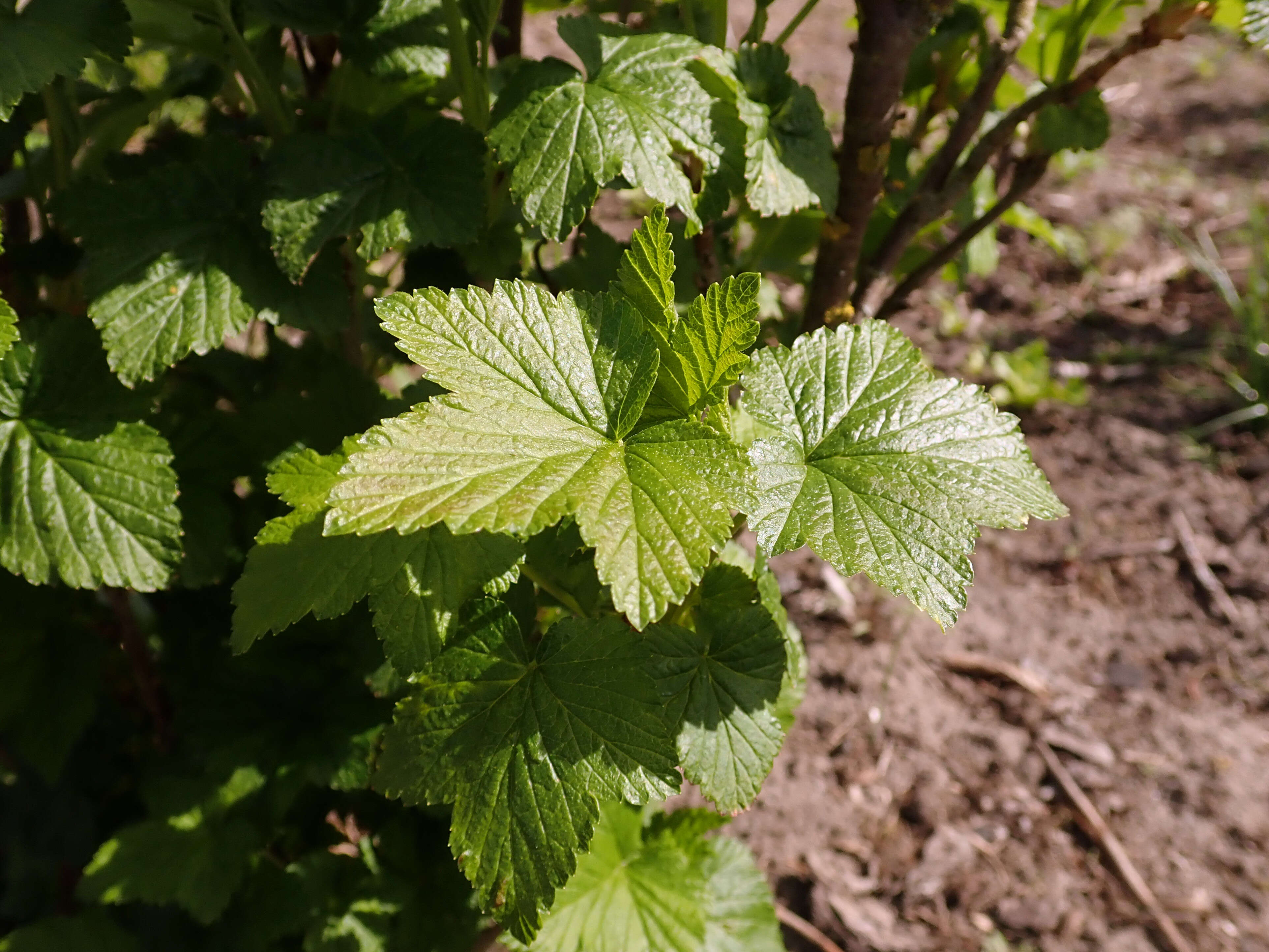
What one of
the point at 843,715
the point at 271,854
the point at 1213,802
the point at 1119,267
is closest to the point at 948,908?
the point at 843,715

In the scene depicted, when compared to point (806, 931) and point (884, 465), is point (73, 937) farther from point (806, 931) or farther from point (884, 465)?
point (884, 465)

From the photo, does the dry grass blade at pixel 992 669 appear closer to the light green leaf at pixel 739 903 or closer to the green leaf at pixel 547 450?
the light green leaf at pixel 739 903

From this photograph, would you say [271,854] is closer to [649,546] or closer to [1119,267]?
[649,546]

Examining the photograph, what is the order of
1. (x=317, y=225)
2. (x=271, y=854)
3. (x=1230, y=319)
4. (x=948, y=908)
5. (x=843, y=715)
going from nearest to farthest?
1. (x=317, y=225)
2. (x=271, y=854)
3. (x=948, y=908)
4. (x=843, y=715)
5. (x=1230, y=319)

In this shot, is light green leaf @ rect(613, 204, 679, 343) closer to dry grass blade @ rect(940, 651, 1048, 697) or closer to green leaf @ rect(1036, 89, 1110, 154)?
green leaf @ rect(1036, 89, 1110, 154)

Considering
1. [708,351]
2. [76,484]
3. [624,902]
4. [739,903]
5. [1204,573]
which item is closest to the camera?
[708,351]

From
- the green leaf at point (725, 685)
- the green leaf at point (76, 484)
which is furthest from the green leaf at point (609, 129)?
the green leaf at point (76, 484)

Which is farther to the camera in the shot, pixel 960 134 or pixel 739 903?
pixel 739 903

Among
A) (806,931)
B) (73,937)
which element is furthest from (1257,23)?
(73,937)
